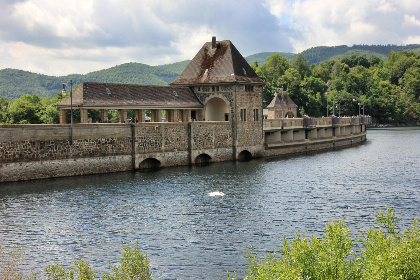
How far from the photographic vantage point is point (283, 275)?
16.0 m

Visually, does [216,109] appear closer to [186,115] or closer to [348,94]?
[186,115]

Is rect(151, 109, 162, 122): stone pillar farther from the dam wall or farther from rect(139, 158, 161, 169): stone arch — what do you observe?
rect(139, 158, 161, 169): stone arch

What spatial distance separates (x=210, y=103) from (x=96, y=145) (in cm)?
2283

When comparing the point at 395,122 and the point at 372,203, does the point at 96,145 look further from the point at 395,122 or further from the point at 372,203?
the point at 395,122

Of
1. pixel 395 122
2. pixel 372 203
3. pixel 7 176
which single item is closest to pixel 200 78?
pixel 7 176

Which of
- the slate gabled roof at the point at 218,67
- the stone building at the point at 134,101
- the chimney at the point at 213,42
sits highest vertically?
the chimney at the point at 213,42

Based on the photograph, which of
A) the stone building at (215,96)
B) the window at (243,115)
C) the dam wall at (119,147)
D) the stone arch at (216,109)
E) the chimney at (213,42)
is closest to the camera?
the dam wall at (119,147)

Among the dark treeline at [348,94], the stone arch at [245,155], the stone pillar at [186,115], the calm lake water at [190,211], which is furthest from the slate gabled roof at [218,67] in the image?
the dark treeline at [348,94]

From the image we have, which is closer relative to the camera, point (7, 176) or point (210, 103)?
point (7, 176)

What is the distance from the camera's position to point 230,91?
69.1 m

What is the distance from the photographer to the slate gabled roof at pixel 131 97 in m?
58.6

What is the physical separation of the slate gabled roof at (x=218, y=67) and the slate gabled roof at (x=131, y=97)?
2642mm

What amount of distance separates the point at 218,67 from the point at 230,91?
419 cm

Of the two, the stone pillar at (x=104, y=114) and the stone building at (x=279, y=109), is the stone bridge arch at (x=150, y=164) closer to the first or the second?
the stone pillar at (x=104, y=114)
